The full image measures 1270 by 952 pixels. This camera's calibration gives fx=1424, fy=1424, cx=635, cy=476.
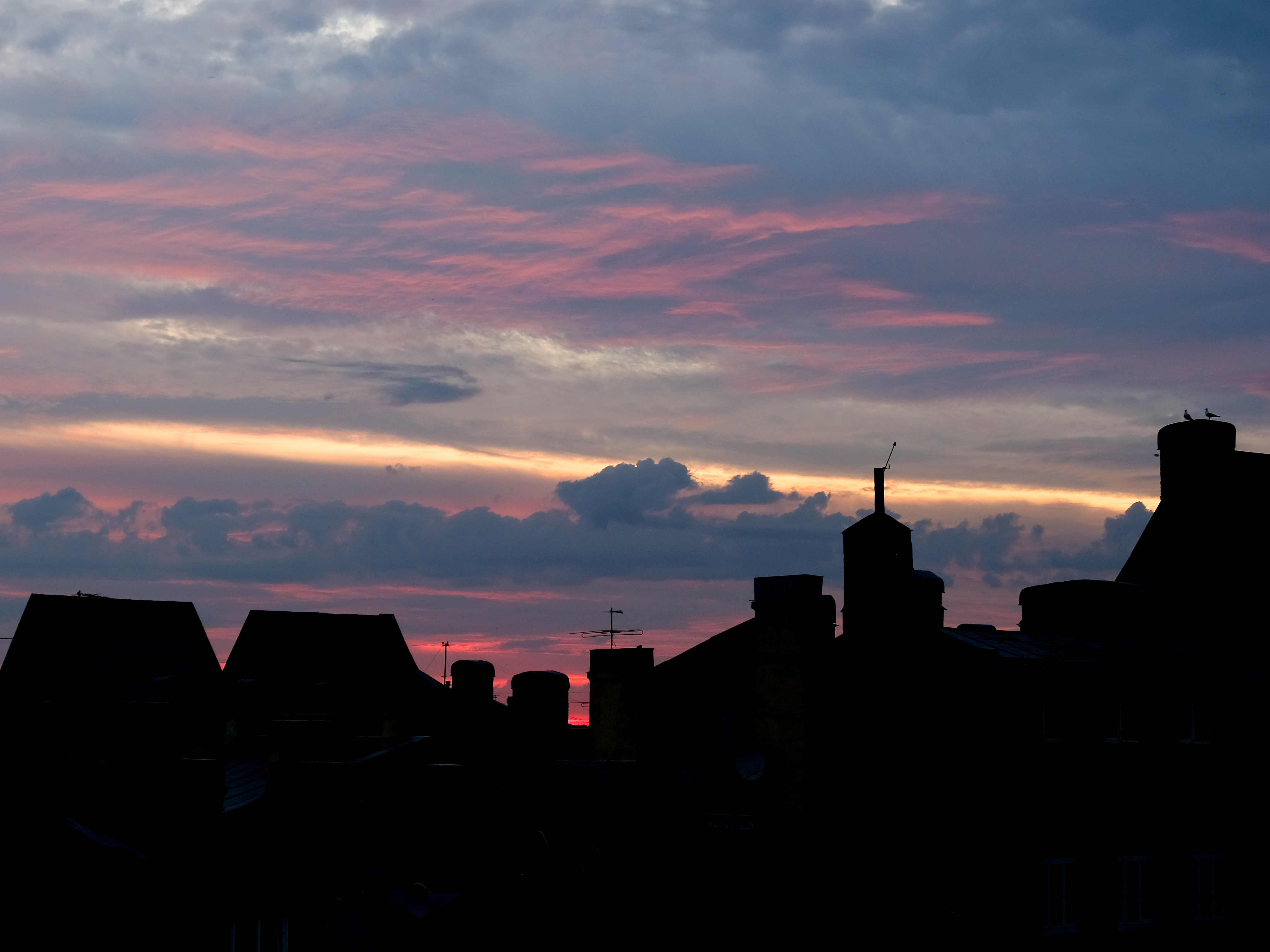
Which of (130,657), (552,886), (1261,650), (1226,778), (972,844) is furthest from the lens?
(130,657)

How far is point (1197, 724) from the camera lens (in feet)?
132

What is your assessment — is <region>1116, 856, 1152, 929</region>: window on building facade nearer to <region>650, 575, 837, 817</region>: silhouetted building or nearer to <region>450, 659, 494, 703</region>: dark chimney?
<region>650, 575, 837, 817</region>: silhouetted building

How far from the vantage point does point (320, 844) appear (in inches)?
1656

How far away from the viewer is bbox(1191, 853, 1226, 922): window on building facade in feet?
128

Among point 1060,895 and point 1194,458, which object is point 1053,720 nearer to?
point 1060,895

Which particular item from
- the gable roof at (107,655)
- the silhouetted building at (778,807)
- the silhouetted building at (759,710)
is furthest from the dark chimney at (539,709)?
the gable roof at (107,655)

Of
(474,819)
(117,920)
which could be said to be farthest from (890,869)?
(117,920)

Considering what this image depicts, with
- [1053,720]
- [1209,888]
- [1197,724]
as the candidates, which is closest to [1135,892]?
[1209,888]

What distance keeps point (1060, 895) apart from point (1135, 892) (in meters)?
2.50

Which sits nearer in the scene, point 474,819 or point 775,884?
point 775,884

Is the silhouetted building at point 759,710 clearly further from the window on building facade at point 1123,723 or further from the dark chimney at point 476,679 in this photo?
the dark chimney at point 476,679

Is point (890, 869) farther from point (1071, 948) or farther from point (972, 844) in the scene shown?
point (1071, 948)

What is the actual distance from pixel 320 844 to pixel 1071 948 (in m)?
21.3

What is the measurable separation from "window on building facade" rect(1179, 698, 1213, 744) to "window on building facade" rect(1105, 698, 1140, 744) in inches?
66.5
